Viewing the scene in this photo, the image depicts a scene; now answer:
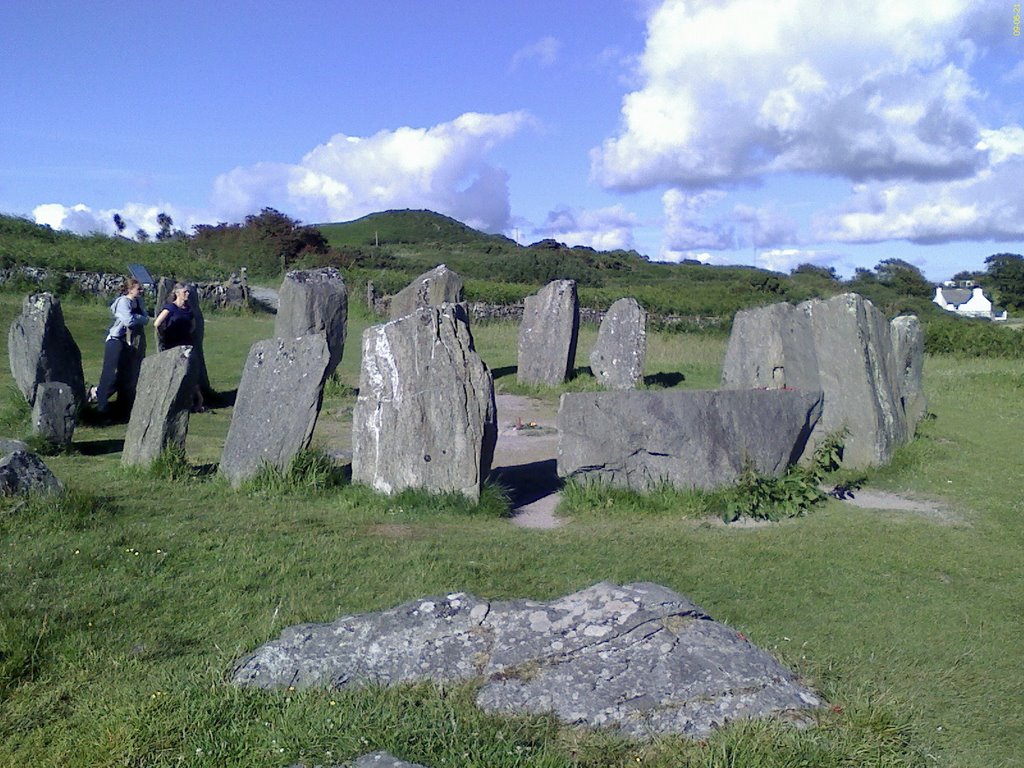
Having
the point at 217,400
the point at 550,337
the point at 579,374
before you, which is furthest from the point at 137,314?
the point at 579,374

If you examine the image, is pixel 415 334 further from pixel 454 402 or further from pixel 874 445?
pixel 874 445

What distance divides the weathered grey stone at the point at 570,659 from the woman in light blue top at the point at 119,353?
10.7m

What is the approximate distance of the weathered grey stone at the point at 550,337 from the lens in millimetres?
20250

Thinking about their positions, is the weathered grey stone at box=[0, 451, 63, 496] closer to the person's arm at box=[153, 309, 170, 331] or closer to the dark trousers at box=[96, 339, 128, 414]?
the dark trousers at box=[96, 339, 128, 414]

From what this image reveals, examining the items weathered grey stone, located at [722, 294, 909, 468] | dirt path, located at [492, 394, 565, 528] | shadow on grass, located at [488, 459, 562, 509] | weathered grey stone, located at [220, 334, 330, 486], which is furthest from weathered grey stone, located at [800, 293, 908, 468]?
weathered grey stone, located at [220, 334, 330, 486]

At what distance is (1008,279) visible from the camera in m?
65.2

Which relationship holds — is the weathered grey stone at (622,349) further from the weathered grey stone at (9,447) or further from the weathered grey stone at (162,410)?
the weathered grey stone at (9,447)

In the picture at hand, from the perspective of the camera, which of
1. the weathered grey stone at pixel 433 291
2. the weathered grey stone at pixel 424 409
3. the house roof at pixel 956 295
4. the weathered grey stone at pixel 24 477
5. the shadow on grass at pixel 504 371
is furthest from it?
the house roof at pixel 956 295

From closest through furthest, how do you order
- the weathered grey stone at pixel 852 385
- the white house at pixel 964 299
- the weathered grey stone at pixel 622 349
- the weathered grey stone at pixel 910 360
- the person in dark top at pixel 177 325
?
the weathered grey stone at pixel 852 385 < the person in dark top at pixel 177 325 < the weathered grey stone at pixel 910 360 < the weathered grey stone at pixel 622 349 < the white house at pixel 964 299

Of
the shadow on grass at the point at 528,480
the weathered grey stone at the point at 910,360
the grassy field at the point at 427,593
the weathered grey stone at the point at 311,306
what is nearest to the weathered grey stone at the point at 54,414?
the grassy field at the point at 427,593

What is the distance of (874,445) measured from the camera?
12.0 meters

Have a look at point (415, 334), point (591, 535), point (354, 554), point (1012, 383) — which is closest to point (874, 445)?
point (591, 535)

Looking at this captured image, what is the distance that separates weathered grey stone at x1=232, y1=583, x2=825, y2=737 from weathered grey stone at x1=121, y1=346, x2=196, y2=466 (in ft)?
19.2

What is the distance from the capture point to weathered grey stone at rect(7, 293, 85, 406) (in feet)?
44.7
